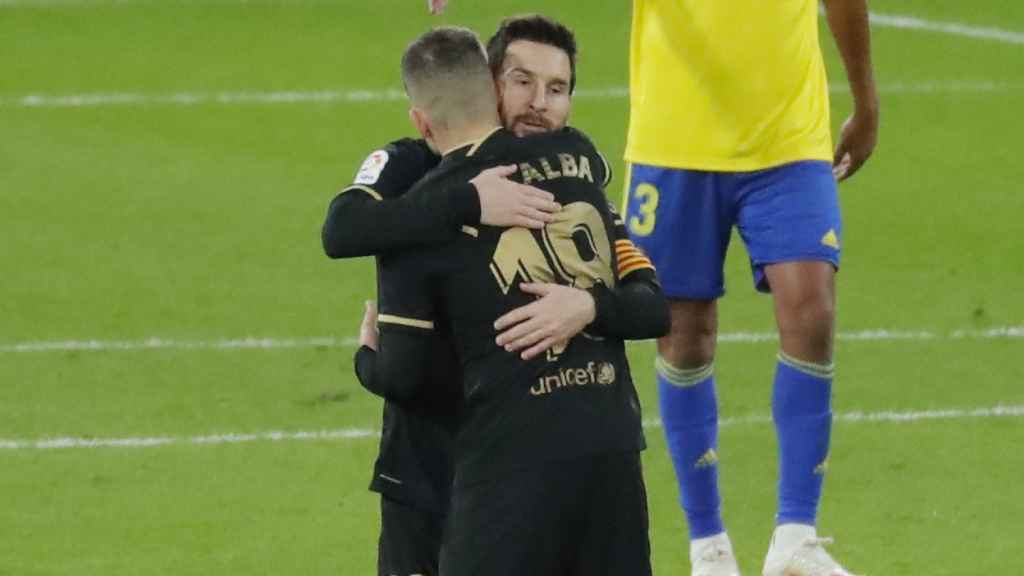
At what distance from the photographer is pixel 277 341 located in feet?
34.5

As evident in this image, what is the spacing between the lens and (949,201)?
13.4 metres

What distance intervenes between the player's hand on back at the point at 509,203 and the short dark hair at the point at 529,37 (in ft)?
1.82

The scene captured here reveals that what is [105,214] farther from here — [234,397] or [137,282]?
[234,397]

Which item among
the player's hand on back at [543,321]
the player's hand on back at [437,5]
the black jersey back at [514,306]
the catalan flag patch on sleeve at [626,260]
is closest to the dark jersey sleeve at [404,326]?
the black jersey back at [514,306]

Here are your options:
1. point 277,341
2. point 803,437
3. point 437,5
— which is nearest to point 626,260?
point 437,5

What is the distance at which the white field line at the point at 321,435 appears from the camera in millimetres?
9031

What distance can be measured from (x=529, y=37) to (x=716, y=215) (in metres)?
1.64

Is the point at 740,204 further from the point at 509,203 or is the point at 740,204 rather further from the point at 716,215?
the point at 509,203

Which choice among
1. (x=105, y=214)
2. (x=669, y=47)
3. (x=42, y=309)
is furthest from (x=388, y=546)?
(x=105, y=214)

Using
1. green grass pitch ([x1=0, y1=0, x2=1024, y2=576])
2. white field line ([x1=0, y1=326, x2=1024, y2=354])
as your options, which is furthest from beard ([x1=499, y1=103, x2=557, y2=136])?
white field line ([x1=0, y1=326, x2=1024, y2=354])

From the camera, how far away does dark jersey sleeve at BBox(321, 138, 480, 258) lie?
5.34 meters

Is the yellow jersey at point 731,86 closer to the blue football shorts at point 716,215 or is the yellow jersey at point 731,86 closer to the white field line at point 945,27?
the blue football shorts at point 716,215

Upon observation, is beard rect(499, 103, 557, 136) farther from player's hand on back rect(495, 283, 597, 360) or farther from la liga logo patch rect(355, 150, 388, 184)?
player's hand on back rect(495, 283, 597, 360)

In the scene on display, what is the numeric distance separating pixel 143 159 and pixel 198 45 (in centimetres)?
362
